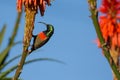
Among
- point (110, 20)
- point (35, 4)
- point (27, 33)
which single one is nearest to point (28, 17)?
point (27, 33)

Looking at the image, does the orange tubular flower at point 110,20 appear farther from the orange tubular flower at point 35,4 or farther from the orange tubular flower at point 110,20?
the orange tubular flower at point 35,4

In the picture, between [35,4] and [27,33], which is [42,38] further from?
[35,4]

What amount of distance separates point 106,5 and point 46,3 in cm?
194

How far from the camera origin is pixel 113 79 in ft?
9.39

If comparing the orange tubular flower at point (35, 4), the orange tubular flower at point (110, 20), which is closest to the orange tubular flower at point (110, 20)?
the orange tubular flower at point (110, 20)

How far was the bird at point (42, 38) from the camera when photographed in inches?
74.3

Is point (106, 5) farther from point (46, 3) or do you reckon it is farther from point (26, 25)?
point (26, 25)

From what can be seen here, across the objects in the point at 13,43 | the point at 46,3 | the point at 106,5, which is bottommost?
the point at 13,43

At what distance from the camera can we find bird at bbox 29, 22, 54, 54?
189cm

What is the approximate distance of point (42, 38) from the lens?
1888 millimetres

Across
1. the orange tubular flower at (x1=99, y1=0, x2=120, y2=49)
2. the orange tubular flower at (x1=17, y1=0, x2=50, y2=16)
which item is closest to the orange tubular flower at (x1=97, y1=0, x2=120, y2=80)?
the orange tubular flower at (x1=99, y1=0, x2=120, y2=49)

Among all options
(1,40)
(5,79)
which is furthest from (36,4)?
(1,40)

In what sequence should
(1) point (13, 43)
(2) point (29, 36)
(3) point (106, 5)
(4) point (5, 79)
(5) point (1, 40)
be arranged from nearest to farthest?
1. (2) point (29, 36)
2. (3) point (106, 5)
3. (4) point (5, 79)
4. (5) point (1, 40)
5. (1) point (13, 43)

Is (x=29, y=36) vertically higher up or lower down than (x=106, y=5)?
higher up
